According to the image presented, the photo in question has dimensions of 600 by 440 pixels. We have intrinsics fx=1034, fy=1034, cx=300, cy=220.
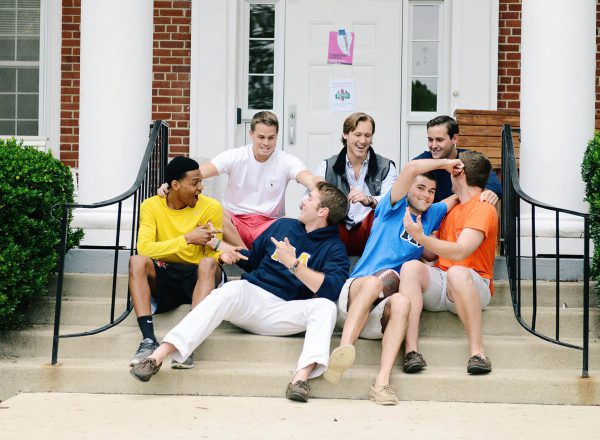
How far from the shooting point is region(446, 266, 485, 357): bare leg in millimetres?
5730

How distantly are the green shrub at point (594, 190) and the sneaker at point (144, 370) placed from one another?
8.94 feet

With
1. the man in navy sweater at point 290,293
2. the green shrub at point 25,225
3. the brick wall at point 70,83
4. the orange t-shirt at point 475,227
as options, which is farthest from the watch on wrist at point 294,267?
the brick wall at point 70,83

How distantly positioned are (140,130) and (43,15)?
238cm

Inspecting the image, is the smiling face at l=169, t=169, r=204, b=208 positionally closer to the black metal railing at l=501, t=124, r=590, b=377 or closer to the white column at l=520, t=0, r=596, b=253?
the black metal railing at l=501, t=124, r=590, b=377

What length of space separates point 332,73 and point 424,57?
821 millimetres

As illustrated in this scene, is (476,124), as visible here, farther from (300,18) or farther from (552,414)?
(552,414)

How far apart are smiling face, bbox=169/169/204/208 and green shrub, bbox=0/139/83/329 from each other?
0.83m

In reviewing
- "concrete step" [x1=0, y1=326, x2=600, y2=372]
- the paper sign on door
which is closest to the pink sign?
the paper sign on door

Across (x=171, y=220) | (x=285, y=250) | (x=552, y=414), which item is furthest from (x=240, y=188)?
(x=552, y=414)

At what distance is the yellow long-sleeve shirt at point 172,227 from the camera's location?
20.3 ft

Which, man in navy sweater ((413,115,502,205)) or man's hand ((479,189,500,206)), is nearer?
man's hand ((479,189,500,206))

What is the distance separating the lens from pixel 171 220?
20.9 feet

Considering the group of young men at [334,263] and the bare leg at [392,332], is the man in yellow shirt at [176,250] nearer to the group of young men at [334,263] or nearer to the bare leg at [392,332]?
the group of young men at [334,263]

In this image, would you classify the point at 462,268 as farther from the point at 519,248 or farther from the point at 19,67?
the point at 19,67
